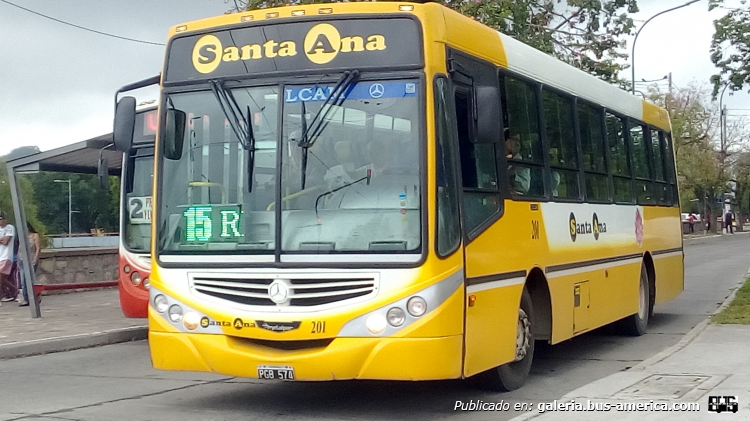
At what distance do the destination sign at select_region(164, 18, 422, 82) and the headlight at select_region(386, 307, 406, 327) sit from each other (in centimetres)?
186

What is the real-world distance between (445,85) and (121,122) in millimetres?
2797

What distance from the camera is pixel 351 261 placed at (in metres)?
7.40

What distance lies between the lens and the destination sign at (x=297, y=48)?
769cm

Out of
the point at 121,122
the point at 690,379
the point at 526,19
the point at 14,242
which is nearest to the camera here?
the point at 121,122

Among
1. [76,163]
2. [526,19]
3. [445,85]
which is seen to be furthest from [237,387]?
[526,19]

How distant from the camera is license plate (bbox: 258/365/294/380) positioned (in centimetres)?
744

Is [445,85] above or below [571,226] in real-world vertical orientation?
above

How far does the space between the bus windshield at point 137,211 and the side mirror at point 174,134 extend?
5560 millimetres

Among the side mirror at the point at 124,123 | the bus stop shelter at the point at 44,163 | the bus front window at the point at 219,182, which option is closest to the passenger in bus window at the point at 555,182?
the bus front window at the point at 219,182

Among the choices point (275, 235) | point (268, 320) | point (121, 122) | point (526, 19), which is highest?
point (526, 19)

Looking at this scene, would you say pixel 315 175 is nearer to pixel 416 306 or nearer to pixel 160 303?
pixel 416 306

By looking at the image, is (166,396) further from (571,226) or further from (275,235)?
(571,226)

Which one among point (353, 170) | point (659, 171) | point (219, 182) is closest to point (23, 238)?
point (219, 182)

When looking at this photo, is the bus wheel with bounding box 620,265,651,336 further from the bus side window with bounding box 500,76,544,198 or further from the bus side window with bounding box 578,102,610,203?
the bus side window with bounding box 500,76,544,198
